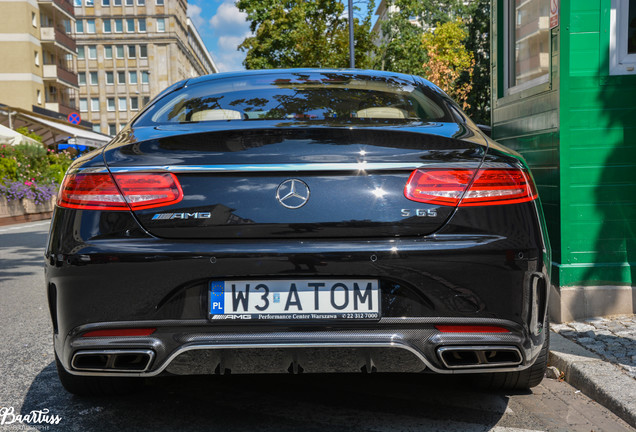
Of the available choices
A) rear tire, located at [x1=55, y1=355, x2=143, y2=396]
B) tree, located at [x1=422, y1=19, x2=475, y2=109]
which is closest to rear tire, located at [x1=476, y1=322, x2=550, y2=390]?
rear tire, located at [x1=55, y1=355, x2=143, y2=396]

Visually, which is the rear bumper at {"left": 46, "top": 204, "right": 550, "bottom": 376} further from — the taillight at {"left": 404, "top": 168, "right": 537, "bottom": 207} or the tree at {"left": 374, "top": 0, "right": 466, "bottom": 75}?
the tree at {"left": 374, "top": 0, "right": 466, "bottom": 75}

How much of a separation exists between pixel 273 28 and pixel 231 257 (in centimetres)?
3284

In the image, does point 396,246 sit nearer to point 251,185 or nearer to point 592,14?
point 251,185

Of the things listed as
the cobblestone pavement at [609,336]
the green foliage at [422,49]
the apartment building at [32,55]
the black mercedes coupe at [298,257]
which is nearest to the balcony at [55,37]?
the apartment building at [32,55]

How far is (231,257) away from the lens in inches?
105

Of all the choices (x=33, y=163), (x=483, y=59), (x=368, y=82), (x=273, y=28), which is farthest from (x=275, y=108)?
(x=483, y=59)

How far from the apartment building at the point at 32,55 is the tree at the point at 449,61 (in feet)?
77.5

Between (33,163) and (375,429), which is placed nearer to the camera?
(375,429)

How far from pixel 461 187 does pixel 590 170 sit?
2.57m

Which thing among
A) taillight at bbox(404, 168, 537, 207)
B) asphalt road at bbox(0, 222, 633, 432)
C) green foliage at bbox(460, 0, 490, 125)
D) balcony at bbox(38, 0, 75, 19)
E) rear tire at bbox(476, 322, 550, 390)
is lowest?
asphalt road at bbox(0, 222, 633, 432)

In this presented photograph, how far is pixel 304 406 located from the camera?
341 cm

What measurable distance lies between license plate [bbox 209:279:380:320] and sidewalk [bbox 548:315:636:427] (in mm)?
1370

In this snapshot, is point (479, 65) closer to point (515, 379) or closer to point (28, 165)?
point (28, 165)
